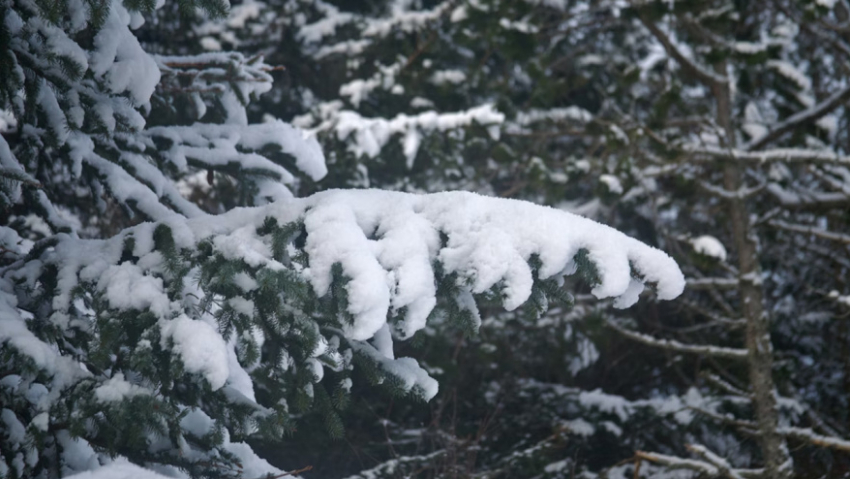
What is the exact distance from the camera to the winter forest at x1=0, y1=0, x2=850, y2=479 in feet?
6.84

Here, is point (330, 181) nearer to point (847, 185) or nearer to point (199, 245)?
point (199, 245)

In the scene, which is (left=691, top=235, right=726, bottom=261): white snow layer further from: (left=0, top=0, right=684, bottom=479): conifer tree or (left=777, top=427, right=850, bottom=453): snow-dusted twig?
(left=0, top=0, right=684, bottom=479): conifer tree

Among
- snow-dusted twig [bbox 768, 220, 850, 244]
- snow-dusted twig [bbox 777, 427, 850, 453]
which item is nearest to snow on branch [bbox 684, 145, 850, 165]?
snow-dusted twig [bbox 768, 220, 850, 244]

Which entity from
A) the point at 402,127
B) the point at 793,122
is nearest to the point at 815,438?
the point at 793,122

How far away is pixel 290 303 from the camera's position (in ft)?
7.12

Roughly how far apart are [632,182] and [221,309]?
4.42 meters

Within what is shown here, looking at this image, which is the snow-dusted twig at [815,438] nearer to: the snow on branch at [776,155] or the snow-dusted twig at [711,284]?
the snow-dusted twig at [711,284]

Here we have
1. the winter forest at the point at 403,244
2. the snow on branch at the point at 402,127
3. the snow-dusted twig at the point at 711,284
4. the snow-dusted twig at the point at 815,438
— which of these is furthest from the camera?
the snow on branch at the point at 402,127

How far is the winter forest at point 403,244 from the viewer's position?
2.08m

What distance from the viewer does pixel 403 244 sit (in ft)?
6.77

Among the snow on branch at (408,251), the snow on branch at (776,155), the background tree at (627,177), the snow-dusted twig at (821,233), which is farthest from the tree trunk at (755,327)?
the snow on branch at (408,251)

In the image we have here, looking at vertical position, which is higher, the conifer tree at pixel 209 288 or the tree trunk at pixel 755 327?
the conifer tree at pixel 209 288

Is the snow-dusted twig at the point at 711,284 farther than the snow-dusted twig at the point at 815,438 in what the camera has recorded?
Yes

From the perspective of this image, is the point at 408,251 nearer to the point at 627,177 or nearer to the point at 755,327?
the point at 627,177
